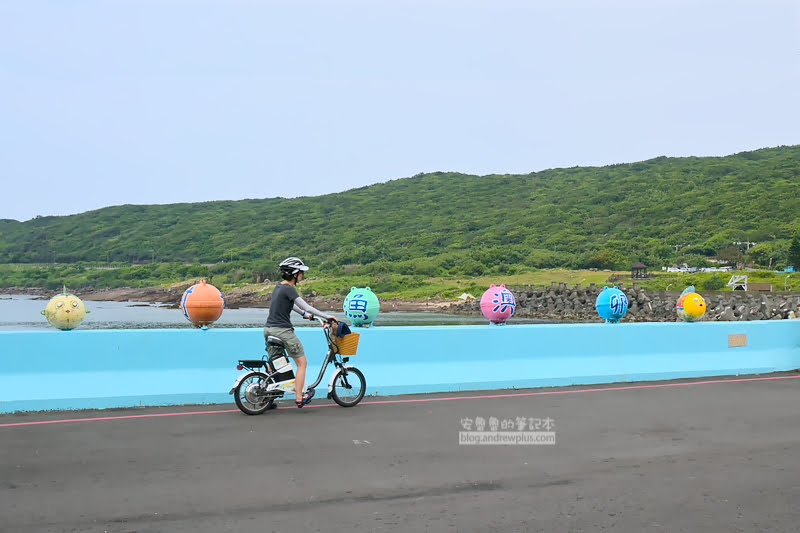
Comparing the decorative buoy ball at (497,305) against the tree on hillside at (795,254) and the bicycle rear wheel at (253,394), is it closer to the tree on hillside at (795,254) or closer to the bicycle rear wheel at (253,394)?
the bicycle rear wheel at (253,394)

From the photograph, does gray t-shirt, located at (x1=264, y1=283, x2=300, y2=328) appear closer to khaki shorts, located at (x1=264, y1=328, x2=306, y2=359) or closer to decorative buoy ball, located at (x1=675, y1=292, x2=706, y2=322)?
khaki shorts, located at (x1=264, y1=328, x2=306, y2=359)

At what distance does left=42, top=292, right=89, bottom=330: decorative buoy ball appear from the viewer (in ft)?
39.6

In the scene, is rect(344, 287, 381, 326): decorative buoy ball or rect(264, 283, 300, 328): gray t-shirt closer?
rect(264, 283, 300, 328): gray t-shirt

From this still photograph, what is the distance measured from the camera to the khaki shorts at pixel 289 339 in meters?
11.3

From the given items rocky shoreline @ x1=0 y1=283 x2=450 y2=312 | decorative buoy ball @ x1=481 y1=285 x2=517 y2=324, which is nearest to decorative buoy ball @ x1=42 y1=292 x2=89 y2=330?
decorative buoy ball @ x1=481 y1=285 x2=517 y2=324

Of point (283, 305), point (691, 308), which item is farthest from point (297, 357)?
point (691, 308)

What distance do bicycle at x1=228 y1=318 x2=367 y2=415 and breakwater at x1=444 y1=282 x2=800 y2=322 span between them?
59.3 m

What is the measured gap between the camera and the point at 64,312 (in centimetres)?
1210

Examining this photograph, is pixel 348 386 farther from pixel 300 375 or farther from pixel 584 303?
pixel 584 303

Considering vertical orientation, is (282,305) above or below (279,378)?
above

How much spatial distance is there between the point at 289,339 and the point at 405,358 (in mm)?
2546

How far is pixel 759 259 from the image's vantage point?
135m

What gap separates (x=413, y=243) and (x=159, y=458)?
185333 millimetres

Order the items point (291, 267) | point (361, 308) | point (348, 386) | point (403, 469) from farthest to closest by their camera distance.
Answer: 1. point (361, 308)
2. point (348, 386)
3. point (291, 267)
4. point (403, 469)
